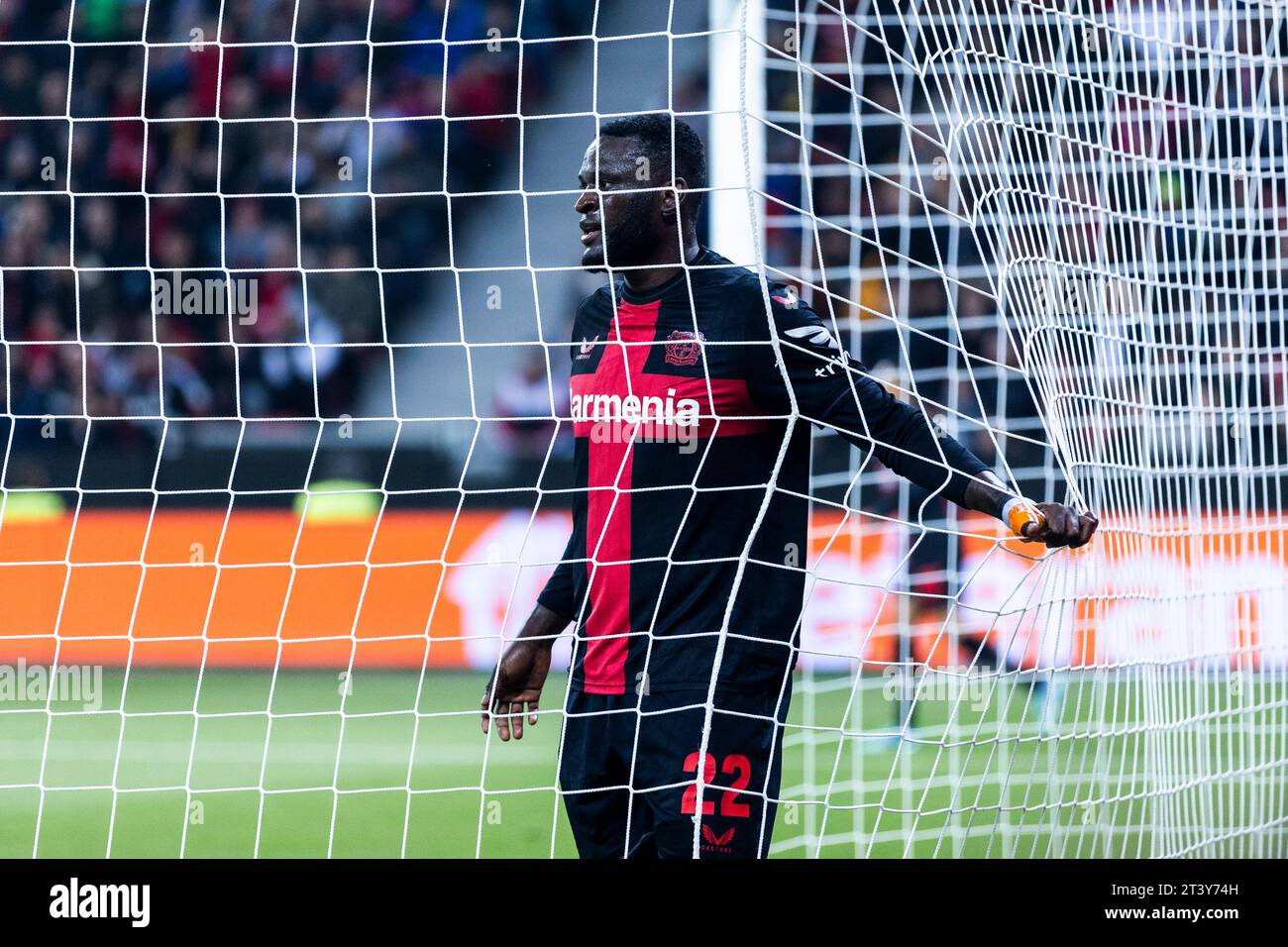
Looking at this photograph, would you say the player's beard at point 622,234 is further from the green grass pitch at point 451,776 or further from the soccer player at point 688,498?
the green grass pitch at point 451,776

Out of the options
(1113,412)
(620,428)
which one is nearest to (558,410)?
(1113,412)

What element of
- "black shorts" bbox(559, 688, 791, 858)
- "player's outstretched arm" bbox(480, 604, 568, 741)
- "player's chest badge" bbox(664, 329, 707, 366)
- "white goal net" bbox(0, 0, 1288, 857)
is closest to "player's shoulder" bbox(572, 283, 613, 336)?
"player's chest badge" bbox(664, 329, 707, 366)

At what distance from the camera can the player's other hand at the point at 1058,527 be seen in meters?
2.80

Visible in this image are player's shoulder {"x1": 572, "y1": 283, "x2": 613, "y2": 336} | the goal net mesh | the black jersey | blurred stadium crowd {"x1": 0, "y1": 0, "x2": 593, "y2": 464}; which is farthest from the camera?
blurred stadium crowd {"x1": 0, "y1": 0, "x2": 593, "y2": 464}

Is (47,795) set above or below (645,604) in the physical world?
below

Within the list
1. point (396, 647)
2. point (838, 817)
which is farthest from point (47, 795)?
point (838, 817)

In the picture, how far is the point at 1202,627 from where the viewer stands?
3.82m

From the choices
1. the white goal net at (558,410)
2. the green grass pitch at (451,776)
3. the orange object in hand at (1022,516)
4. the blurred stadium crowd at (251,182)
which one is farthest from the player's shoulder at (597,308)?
the blurred stadium crowd at (251,182)

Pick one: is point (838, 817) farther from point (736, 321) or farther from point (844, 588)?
point (736, 321)

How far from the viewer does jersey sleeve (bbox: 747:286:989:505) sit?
290cm

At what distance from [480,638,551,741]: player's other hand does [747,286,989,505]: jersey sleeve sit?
30.8 inches

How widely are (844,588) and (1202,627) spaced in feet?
8.26

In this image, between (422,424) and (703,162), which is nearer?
(703,162)

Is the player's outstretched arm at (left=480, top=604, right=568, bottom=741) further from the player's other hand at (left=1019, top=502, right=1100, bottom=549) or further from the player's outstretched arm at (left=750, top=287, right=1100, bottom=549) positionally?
the player's other hand at (left=1019, top=502, right=1100, bottom=549)
